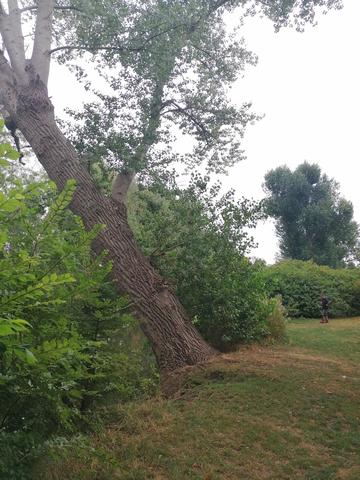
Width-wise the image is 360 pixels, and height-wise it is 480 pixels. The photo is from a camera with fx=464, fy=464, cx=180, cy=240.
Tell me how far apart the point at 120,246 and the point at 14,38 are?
440cm

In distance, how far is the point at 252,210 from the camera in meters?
8.70

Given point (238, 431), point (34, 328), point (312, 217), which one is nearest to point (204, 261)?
point (238, 431)

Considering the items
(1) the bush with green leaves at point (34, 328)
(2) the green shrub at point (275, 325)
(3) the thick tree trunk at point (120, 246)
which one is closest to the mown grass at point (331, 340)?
(2) the green shrub at point (275, 325)

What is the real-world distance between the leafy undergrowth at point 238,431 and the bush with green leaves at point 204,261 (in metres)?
1.59

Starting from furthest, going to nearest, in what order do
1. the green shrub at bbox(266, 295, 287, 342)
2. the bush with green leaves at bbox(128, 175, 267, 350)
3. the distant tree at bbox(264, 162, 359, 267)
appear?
the distant tree at bbox(264, 162, 359, 267) → the green shrub at bbox(266, 295, 287, 342) → the bush with green leaves at bbox(128, 175, 267, 350)

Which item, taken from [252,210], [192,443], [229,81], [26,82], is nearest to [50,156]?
[26,82]

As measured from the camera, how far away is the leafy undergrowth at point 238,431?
3766mm

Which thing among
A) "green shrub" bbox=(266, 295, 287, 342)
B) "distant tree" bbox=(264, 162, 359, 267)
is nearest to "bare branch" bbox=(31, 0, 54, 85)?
"green shrub" bbox=(266, 295, 287, 342)

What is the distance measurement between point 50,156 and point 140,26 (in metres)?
3.15

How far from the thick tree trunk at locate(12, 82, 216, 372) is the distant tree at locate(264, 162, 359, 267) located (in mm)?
26333

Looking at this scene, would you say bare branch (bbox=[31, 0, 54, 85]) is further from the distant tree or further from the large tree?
the distant tree

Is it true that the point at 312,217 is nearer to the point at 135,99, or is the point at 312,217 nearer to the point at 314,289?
the point at 314,289

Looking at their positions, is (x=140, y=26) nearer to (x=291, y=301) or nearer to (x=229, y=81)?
(x=229, y=81)

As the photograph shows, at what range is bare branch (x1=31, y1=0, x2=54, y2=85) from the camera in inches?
313
